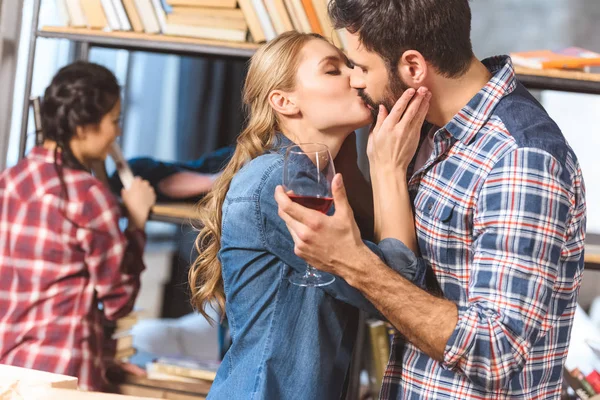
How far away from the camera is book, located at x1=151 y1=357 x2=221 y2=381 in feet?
8.43

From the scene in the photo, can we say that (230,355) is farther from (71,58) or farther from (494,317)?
(71,58)

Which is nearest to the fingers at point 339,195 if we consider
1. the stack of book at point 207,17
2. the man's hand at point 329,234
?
the man's hand at point 329,234

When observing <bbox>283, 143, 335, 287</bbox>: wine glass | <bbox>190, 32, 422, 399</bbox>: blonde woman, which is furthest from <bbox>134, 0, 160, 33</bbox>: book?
<bbox>283, 143, 335, 287</bbox>: wine glass

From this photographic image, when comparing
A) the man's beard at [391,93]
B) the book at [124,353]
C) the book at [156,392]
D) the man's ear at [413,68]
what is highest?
the man's ear at [413,68]

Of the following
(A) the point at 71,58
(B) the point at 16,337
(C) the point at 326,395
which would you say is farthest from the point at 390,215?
(A) the point at 71,58

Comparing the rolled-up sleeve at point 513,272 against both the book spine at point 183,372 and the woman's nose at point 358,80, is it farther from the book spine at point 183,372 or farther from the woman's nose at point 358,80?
the book spine at point 183,372

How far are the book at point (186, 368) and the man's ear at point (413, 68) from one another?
1.48m

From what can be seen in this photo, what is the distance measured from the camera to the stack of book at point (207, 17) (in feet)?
7.62

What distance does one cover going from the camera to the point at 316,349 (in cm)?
147

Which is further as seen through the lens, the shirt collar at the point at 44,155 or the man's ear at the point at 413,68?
the shirt collar at the point at 44,155

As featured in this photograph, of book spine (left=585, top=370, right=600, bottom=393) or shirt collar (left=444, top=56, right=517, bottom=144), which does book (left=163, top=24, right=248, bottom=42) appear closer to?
shirt collar (left=444, top=56, right=517, bottom=144)

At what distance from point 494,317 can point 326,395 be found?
0.48 m

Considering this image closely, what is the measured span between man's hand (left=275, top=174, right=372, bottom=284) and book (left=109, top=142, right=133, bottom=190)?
4.76 ft

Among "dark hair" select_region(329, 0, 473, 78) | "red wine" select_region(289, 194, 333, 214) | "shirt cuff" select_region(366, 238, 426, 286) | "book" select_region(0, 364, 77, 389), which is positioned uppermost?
"dark hair" select_region(329, 0, 473, 78)
